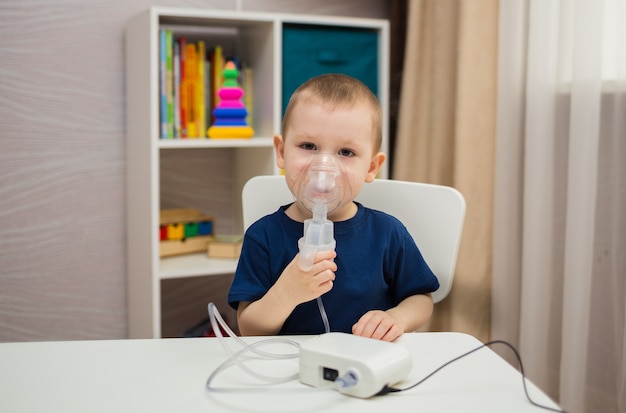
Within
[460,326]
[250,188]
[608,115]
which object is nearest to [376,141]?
[250,188]

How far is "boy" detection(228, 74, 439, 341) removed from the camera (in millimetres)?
1104

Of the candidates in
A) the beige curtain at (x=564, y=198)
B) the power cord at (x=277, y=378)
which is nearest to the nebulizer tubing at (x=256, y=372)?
the power cord at (x=277, y=378)

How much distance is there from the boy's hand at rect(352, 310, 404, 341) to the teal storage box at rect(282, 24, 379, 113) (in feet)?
4.67

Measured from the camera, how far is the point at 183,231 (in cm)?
240

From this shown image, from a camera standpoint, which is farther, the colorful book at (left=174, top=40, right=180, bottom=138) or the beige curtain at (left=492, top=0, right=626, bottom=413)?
the colorful book at (left=174, top=40, right=180, bottom=138)

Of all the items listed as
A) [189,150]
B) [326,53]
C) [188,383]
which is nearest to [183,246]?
[189,150]

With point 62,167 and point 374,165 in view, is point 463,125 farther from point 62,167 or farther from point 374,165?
point 62,167

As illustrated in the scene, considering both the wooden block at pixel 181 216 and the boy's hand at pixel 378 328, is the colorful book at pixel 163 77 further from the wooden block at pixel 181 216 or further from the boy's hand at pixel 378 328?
the boy's hand at pixel 378 328

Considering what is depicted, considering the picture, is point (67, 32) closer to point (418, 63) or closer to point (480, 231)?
point (418, 63)

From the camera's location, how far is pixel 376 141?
1.19 meters

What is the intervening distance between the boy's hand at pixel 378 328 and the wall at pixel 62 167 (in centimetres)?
169

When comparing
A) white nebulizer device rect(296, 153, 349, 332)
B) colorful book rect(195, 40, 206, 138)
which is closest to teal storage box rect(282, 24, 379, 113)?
colorful book rect(195, 40, 206, 138)

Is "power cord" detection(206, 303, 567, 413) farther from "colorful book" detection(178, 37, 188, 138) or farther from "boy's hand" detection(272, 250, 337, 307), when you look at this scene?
"colorful book" detection(178, 37, 188, 138)

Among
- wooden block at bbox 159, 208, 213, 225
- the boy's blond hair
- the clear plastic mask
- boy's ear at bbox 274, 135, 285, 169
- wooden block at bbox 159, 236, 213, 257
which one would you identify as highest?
the boy's blond hair
